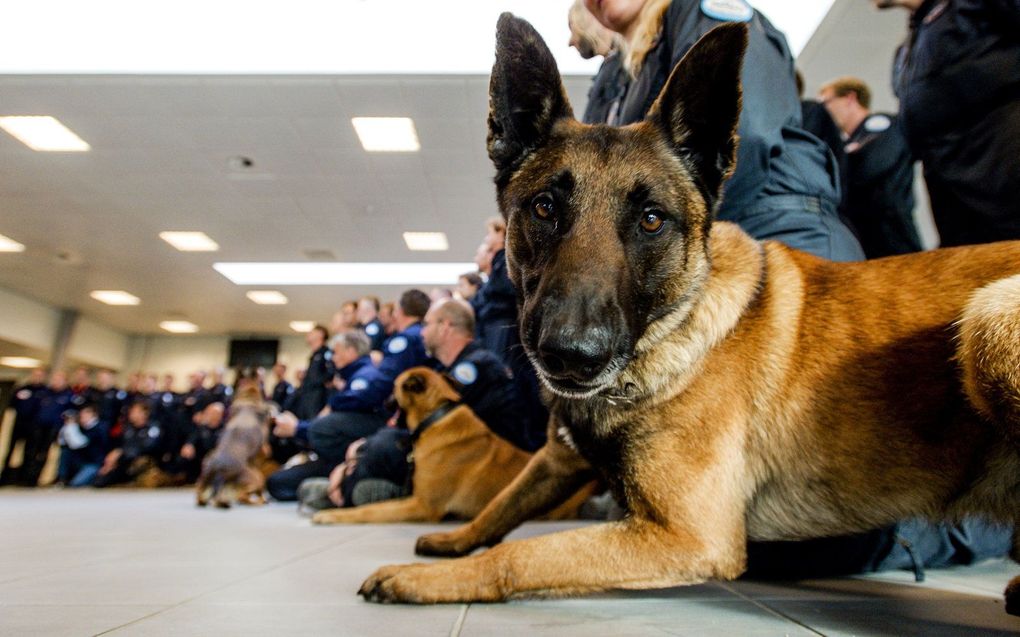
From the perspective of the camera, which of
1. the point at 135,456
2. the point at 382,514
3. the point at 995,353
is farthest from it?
the point at 135,456

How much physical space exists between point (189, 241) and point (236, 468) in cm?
790

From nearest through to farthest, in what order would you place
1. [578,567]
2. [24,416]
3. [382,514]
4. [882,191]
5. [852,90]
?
[578,567], [882,191], [382,514], [852,90], [24,416]

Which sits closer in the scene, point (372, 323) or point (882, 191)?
point (882, 191)

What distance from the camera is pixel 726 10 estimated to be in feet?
5.85

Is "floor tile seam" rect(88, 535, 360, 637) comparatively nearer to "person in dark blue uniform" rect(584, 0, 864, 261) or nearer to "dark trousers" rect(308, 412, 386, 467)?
"person in dark blue uniform" rect(584, 0, 864, 261)

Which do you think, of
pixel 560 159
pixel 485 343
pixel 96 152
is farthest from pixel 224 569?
pixel 96 152

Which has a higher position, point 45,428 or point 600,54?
point 600,54

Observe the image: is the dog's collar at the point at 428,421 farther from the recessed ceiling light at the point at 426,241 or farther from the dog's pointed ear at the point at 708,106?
the recessed ceiling light at the point at 426,241

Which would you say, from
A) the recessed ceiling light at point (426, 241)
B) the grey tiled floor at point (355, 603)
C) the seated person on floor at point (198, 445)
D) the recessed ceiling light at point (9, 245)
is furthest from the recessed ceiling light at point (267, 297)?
the grey tiled floor at point (355, 603)

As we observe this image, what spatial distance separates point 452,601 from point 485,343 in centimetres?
321

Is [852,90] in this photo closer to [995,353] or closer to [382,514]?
[995,353]

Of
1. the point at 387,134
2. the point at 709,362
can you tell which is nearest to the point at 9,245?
the point at 387,134

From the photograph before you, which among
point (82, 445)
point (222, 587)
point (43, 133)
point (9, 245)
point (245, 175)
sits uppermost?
point (245, 175)

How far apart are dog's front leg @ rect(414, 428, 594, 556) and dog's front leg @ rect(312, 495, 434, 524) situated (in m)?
1.55
